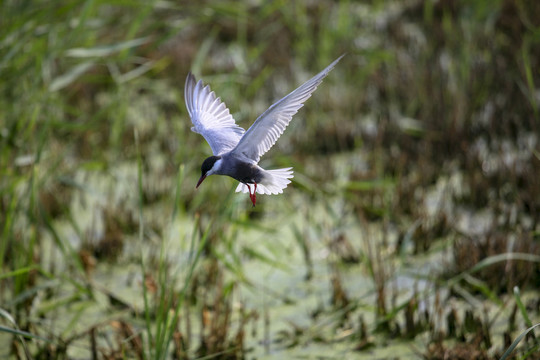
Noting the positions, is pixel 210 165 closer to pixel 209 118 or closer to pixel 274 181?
pixel 274 181

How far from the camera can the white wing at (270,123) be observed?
981mm

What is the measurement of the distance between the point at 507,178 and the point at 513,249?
793mm

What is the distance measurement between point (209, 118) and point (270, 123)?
0.32m

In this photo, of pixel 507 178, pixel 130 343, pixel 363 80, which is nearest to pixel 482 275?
pixel 507 178

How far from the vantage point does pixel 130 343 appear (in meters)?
2.27

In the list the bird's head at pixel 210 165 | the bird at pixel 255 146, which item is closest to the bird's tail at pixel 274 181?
the bird at pixel 255 146

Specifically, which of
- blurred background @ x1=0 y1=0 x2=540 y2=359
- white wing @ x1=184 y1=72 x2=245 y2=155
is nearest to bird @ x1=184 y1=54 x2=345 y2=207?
white wing @ x1=184 y1=72 x2=245 y2=155

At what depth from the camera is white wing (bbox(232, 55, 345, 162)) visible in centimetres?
98

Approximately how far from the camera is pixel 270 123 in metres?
1.07

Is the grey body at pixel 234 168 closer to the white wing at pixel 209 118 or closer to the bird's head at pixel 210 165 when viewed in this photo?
the bird's head at pixel 210 165

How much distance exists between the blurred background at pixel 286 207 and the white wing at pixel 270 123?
437mm

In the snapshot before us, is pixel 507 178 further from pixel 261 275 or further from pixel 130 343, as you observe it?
pixel 130 343

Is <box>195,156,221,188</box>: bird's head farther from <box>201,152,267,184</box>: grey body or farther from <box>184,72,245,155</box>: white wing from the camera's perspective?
<box>184,72,245,155</box>: white wing

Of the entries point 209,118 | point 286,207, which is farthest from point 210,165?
point 286,207
